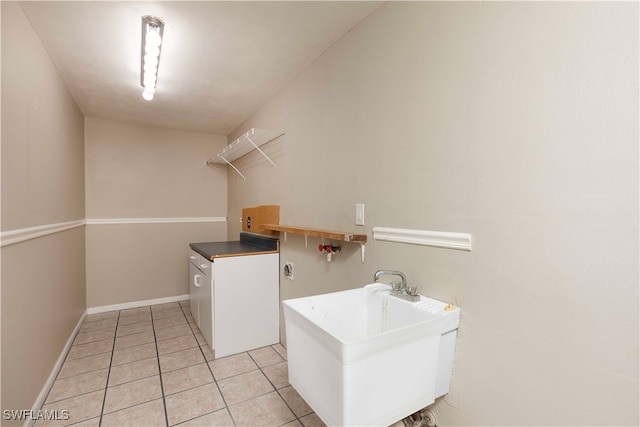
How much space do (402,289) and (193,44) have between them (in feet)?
6.50

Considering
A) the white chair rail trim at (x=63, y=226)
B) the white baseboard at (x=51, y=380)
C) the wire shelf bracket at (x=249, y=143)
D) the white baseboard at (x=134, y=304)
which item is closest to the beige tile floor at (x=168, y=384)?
the white baseboard at (x=51, y=380)

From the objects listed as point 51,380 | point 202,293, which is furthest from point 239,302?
point 51,380

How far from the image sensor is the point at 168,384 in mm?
2047

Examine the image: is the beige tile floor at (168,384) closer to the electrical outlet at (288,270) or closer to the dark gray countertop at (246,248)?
the electrical outlet at (288,270)

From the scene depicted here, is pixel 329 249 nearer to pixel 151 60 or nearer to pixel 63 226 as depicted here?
pixel 151 60

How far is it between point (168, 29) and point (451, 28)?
62.5 inches

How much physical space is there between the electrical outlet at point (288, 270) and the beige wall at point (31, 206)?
1627 millimetres

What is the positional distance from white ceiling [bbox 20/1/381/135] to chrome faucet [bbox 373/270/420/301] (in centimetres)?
142

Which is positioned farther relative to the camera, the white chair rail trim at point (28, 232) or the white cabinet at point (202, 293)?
the white cabinet at point (202, 293)

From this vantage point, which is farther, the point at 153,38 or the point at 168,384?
the point at 168,384

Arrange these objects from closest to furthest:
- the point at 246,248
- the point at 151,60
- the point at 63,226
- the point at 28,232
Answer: the point at 28,232, the point at 151,60, the point at 63,226, the point at 246,248

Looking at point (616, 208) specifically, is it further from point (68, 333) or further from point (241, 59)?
point (68, 333)

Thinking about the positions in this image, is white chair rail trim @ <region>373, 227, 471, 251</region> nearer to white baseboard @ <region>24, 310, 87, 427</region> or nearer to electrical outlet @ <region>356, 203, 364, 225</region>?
electrical outlet @ <region>356, 203, 364, 225</region>

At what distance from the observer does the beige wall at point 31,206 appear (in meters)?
1.42
